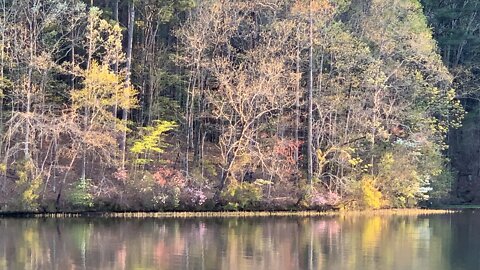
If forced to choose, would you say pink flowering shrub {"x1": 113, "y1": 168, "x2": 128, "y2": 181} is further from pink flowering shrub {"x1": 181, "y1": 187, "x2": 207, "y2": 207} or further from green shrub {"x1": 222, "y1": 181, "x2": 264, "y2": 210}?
green shrub {"x1": 222, "y1": 181, "x2": 264, "y2": 210}

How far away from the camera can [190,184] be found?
33.8 m

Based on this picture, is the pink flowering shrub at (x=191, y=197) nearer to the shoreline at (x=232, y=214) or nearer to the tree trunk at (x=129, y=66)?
the shoreline at (x=232, y=214)

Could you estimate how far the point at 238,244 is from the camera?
22766mm

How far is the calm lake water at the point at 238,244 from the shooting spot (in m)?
18.9

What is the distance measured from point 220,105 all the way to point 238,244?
1300cm

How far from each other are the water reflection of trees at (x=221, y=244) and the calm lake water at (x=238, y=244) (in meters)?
0.03

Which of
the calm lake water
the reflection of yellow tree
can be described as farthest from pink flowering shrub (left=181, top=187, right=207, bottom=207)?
the reflection of yellow tree

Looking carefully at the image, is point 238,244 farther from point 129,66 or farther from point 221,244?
point 129,66

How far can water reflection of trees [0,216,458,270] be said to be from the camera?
61.8 feet

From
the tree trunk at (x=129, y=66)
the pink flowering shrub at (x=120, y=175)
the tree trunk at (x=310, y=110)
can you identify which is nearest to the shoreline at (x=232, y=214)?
the pink flowering shrub at (x=120, y=175)

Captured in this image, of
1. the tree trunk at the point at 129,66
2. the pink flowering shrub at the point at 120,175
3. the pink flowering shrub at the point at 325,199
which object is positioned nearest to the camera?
the pink flowering shrub at the point at 120,175

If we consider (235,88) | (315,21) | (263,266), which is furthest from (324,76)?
(263,266)

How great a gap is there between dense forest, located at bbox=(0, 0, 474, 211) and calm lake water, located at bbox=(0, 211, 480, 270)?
9.38 feet

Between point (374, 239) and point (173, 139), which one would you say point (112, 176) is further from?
point (374, 239)
